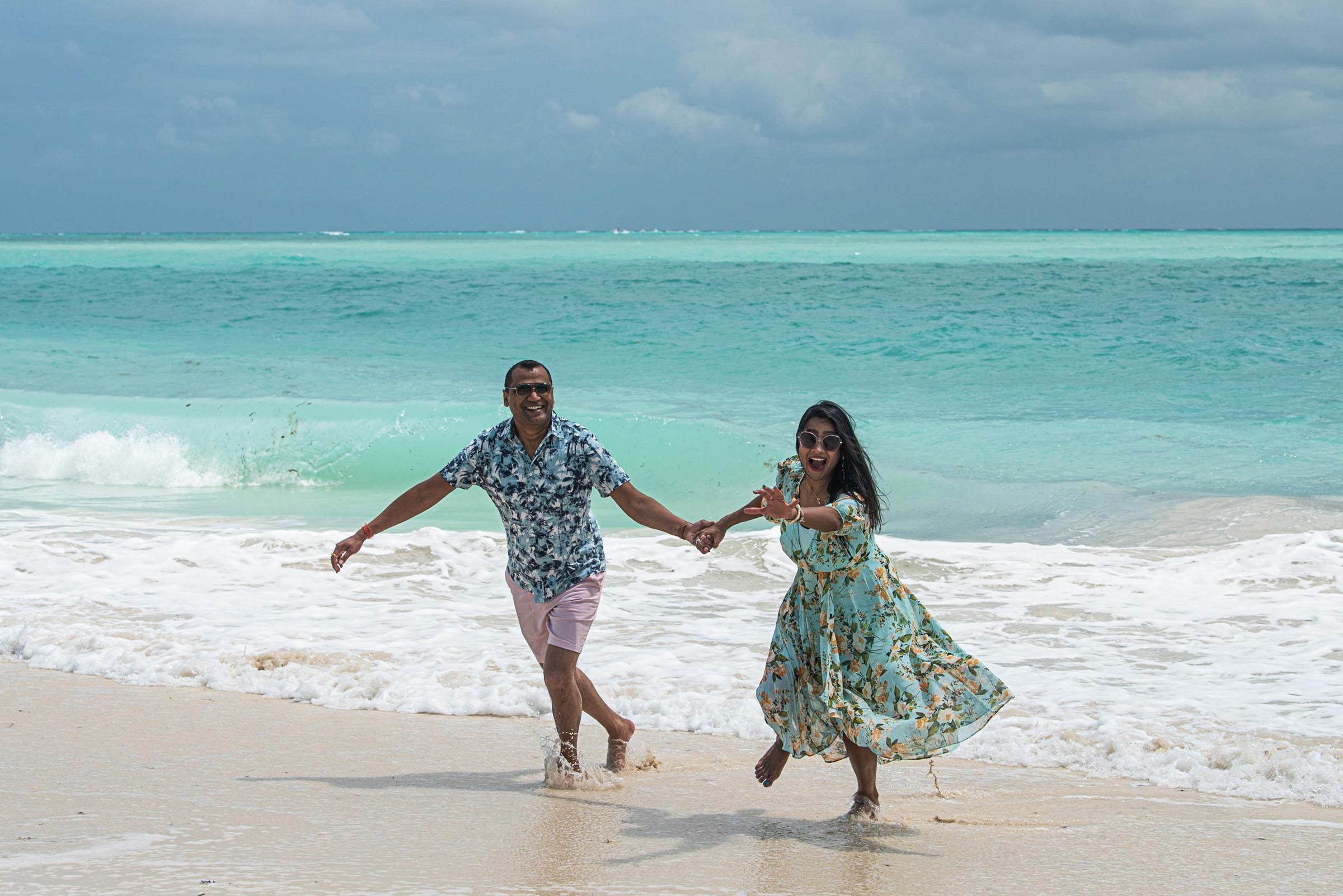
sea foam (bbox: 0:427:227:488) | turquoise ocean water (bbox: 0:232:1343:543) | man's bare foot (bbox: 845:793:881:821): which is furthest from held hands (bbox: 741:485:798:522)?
sea foam (bbox: 0:427:227:488)

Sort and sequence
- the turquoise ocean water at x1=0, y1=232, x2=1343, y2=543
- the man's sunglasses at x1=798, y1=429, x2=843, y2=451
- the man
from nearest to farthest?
the man's sunglasses at x1=798, y1=429, x2=843, y2=451
the man
the turquoise ocean water at x1=0, y1=232, x2=1343, y2=543

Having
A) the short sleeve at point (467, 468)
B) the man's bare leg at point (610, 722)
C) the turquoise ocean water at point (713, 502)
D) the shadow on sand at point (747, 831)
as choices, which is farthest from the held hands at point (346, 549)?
the turquoise ocean water at point (713, 502)

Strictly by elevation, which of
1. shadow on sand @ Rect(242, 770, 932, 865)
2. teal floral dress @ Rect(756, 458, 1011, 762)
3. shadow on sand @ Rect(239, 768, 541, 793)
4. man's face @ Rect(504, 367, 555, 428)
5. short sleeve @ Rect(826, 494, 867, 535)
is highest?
man's face @ Rect(504, 367, 555, 428)

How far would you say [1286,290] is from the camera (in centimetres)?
3800

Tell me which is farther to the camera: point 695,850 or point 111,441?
point 111,441

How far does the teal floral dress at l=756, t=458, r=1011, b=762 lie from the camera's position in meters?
3.86

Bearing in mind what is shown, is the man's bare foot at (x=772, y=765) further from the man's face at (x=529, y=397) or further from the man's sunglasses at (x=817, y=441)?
the man's face at (x=529, y=397)

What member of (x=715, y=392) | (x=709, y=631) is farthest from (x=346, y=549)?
(x=715, y=392)

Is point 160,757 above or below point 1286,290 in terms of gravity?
below

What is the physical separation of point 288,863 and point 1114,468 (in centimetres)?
1093

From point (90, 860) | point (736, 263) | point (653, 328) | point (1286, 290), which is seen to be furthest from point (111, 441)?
point (736, 263)

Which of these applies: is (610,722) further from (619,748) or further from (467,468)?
(467,468)

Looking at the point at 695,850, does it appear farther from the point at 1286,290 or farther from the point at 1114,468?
the point at 1286,290

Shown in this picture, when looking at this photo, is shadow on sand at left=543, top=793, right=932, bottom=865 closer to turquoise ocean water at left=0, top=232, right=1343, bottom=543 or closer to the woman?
the woman
